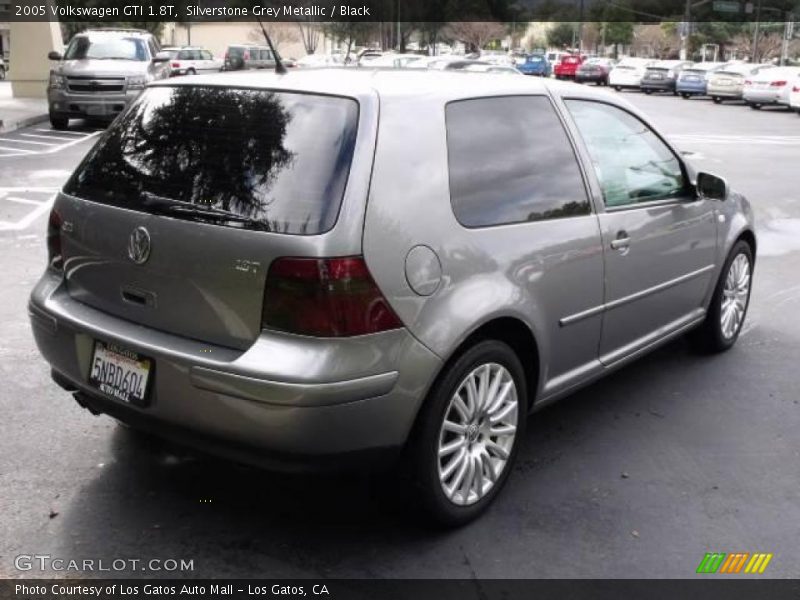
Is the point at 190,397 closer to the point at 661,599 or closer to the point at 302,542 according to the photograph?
the point at 302,542

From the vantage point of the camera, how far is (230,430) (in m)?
3.00

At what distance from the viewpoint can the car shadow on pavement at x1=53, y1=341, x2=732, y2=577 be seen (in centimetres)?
321

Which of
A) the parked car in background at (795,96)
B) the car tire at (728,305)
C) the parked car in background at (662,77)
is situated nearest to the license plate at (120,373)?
the car tire at (728,305)

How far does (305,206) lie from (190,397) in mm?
746

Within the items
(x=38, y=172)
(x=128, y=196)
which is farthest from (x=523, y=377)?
(x=38, y=172)

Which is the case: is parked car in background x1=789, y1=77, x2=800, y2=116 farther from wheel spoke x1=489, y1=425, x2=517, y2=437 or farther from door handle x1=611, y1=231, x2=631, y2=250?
wheel spoke x1=489, y1=425, x2=517, y2=437

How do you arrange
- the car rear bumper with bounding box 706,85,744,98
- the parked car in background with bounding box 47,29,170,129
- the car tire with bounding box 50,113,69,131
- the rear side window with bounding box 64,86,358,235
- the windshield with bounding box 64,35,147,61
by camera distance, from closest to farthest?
the rear side window with bounding box 64,86,358,235 → the parked car in background with bounding box 47,29,170,129 → the car tire with bounding box 50,113,69,131 → the windshield with bounding box 64,35,147,61 → the car rear bumper with bounding box 706,85,744,98

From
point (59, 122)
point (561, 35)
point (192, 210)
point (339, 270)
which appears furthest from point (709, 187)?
point (561, 35)

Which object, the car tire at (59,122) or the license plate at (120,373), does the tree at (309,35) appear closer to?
the car tire at (59,122)

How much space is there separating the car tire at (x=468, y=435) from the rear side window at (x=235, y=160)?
2.60 ft

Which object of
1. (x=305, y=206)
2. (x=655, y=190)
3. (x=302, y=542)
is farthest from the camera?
(x=655, y=190)

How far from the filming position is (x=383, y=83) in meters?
3.32

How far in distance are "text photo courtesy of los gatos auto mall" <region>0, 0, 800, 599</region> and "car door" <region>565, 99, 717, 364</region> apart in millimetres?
21

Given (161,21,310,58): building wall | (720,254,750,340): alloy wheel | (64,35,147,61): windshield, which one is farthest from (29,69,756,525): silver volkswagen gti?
(161,21,310,58): building wall
